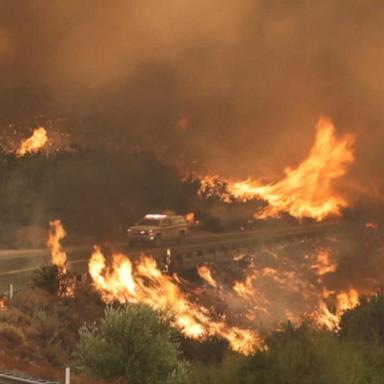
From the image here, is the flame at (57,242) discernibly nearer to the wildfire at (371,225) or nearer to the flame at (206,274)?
the flame at (206,274)

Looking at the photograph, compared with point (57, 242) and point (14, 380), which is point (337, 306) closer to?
point (57, 242)

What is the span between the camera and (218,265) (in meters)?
40.2

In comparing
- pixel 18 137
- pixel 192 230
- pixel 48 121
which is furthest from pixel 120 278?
pixel 48 121

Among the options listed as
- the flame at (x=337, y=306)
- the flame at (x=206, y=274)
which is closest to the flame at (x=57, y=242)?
the flame at (x=206, y=274)

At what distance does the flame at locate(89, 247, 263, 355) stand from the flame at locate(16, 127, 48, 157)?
1048 inches

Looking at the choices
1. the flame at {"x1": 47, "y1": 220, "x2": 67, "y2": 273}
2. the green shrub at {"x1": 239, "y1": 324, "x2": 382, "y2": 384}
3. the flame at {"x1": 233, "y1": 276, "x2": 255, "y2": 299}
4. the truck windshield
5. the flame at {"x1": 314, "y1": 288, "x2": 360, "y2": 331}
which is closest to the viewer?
the green shrub at {"x1": 239, "y1": 324, "x2": 382, "y2": 384}

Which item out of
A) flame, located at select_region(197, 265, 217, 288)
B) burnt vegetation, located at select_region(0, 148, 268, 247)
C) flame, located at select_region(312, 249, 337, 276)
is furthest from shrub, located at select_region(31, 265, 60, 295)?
flame, located at select_region(312, 249, 337, 276)

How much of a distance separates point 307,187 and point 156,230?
626 inches

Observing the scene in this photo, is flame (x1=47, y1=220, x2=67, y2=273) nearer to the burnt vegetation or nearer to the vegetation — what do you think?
the burnt vegetation

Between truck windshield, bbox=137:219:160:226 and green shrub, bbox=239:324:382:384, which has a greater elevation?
truck windshield, bbox=137:219:160:226

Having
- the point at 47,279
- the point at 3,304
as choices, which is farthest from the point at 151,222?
the point at 3,304

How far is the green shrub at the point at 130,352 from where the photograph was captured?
1639 cm

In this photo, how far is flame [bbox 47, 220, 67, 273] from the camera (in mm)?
33781

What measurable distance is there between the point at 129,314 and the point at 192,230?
42398mm
